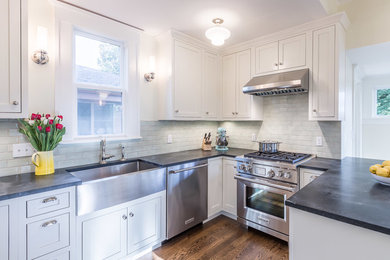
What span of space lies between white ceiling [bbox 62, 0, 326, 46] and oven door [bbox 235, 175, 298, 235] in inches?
73.4

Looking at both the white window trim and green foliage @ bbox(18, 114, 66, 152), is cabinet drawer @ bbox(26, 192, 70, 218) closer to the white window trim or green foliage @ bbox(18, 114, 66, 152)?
green foliage @ bbox(18, 114, 66, 152)

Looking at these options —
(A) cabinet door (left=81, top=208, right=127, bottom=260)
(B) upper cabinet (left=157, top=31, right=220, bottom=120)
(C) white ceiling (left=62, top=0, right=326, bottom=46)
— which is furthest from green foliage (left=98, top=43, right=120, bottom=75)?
(A) cabinet door (left=81, top=208, right=127, bottom=260)

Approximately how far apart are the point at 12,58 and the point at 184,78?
5.92 ft

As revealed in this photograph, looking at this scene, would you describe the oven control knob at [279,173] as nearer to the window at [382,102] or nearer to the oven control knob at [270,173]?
the oven control knob at [270,173]

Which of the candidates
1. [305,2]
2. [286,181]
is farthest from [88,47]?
[286,181]

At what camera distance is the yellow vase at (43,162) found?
180 centimetres

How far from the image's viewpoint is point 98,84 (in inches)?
96.2

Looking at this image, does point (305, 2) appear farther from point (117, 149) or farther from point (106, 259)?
point (106, 259)

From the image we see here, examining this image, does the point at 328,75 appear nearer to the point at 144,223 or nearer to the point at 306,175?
the point at 306,175

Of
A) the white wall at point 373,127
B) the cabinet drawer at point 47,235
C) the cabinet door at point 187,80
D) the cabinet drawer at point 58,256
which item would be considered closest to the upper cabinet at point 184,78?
the cabinet door at point 187,80

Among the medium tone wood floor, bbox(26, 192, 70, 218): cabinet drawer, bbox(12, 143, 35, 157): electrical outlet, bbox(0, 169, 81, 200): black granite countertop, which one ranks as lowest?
the medium tone wood floor

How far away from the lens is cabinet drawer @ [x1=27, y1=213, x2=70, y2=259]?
4.76ft

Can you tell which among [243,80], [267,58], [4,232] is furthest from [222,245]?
[267,58]

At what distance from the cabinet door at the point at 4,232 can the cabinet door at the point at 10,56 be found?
72cm
